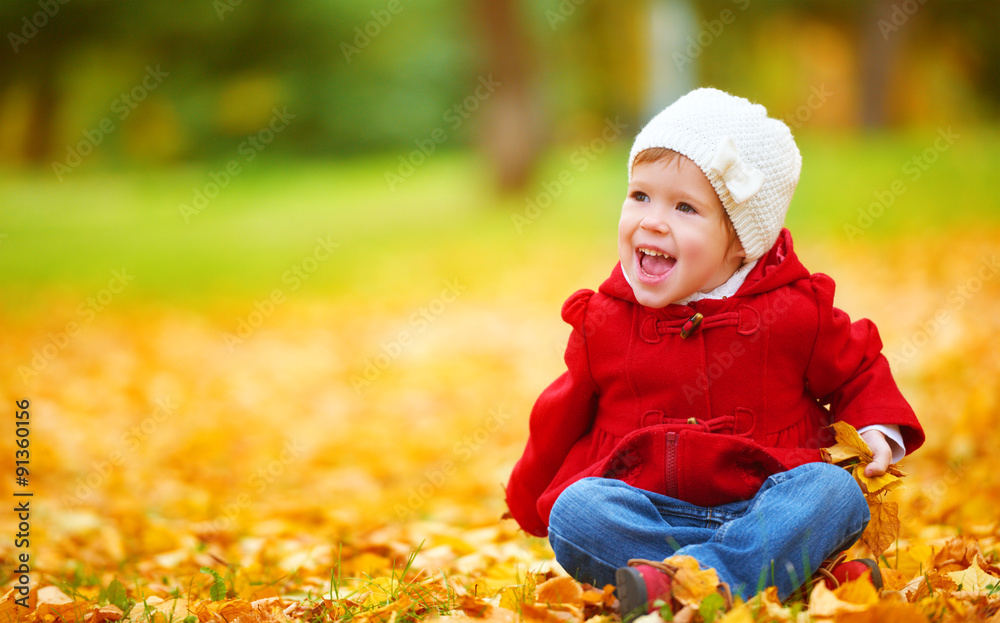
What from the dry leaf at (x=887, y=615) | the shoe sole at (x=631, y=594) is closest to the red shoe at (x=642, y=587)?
the shoe sole at (x=631, y=594)

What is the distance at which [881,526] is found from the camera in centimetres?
223

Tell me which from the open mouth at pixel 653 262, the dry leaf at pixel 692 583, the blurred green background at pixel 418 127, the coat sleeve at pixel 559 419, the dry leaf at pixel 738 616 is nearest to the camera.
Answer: the dry leaf at pixel 738 616

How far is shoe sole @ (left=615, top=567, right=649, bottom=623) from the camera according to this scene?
1.91 metres

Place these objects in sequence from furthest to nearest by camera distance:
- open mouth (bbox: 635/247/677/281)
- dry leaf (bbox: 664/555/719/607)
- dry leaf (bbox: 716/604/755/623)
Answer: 1. open mouth (bbox: 635/247/677/281)
2. dry leaf (bbox: 664/555/719/607)
3. dry leaf (bbox: 716/604/755/623)

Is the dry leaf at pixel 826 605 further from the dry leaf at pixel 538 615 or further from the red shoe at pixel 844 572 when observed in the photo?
the dry leaf at pixel 538 615

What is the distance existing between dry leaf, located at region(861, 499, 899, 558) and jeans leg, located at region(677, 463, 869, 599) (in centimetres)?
13

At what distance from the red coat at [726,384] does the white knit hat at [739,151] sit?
14 cm

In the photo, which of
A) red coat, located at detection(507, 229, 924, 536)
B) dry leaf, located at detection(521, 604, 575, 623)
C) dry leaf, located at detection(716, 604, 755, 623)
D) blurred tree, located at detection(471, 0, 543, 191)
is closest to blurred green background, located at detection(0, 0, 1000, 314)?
blurred tree, located at detection(471, 0, 543, 191)

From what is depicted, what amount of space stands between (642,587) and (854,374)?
2.55 ft

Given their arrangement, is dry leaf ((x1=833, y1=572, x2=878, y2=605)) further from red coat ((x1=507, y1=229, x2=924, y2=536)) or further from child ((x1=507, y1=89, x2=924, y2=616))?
red coat ((x1=507, y1=229, x2=924, y2=536))

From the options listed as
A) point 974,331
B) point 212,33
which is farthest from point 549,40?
point 974,331

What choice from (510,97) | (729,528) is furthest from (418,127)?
(729,528)

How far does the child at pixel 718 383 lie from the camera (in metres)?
2.08

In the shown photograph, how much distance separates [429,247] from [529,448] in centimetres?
855
